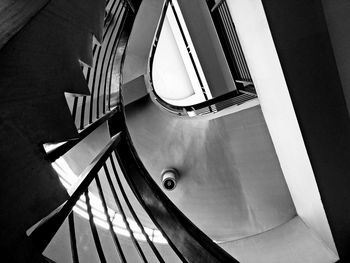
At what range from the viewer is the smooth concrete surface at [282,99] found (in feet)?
8.78

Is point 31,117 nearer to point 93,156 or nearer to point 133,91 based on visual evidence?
point 133,91

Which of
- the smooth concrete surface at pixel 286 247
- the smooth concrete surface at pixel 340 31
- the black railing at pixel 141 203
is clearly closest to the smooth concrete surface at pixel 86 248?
the smooth concrete surface at pixel 286 247

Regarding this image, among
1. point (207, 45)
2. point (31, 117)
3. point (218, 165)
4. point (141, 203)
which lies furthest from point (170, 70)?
point (31, 117)

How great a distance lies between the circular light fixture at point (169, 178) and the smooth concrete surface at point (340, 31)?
177 inches

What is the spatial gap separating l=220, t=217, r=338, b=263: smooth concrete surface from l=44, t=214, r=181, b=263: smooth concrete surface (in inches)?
60.8

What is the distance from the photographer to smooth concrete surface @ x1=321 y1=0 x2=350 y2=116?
8.21 ft

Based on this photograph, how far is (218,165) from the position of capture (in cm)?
666

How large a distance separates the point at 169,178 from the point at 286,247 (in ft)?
9.61

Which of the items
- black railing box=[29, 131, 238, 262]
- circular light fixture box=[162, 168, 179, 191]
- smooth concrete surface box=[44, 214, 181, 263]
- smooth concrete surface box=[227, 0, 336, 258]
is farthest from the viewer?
circular light fixture box=[162, 168, 179, 191]

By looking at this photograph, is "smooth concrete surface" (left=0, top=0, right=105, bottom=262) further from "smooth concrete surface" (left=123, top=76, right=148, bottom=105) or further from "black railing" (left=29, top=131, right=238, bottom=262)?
"smooth concrete surface" (left=123, top=76, right=148, bottom=105)

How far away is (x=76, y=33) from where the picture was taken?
2311 mm

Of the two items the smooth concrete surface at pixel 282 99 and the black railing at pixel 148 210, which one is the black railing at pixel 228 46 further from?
the black railing at pixel 148 210

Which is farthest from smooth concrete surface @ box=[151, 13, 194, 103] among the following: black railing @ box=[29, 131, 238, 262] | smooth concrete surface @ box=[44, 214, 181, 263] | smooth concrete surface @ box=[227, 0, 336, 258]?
black railing @ box=[29, 131, 238, 262]

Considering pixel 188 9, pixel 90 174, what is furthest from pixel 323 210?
pixel 188 9
